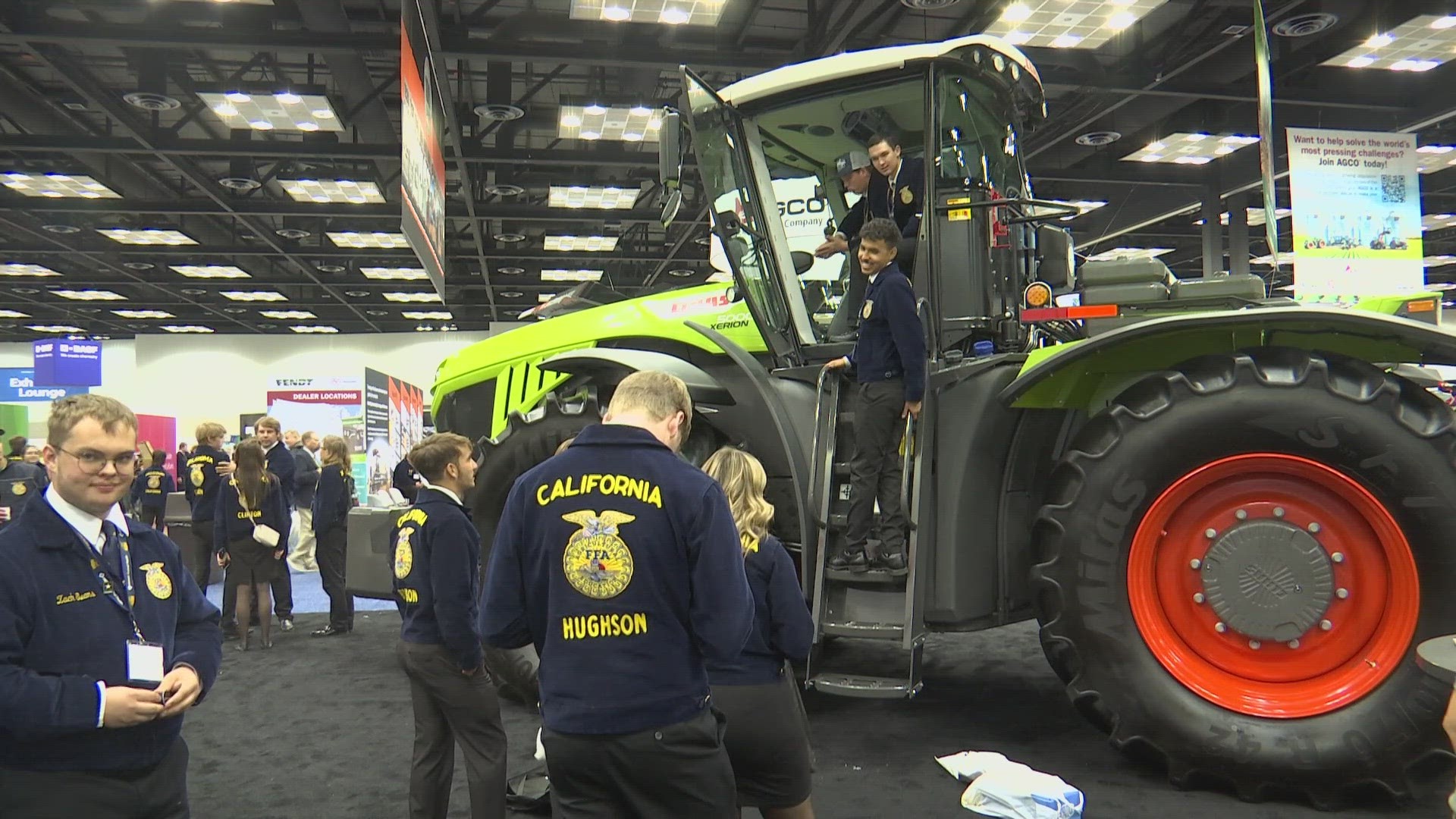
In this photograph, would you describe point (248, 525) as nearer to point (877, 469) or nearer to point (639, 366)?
point (639, 366)

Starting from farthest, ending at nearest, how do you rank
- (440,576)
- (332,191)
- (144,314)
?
(144,314)
(332,191)
(440,576)

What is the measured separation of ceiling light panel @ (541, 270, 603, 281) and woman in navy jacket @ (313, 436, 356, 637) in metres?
14.0

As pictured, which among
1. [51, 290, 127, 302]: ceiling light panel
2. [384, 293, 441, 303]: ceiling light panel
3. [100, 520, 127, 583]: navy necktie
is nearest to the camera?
[100, 520, 127, 583]: navy necktie

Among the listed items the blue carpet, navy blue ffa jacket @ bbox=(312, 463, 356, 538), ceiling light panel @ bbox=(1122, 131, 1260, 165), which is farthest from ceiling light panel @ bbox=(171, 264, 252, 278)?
ceiling light panel @ bbox=(1122, 131, 1260, 165)

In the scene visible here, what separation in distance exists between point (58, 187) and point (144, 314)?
14.0 m

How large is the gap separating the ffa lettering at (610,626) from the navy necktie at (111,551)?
3.53 feet

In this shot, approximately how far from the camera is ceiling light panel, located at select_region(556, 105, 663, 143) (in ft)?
39.8

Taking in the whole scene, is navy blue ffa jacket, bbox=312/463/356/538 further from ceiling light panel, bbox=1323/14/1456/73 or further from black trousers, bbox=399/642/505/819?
ceiling light panel, bbox=1323/14/1456/73

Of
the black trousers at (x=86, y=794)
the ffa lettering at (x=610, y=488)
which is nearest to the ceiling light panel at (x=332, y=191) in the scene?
the black trousers at (x=86, y=794)

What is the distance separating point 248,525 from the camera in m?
7.76

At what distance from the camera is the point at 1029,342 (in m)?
4.89

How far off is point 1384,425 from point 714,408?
2.71 meters

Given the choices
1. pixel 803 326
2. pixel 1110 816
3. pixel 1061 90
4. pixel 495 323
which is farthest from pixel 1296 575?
pixel 495 323

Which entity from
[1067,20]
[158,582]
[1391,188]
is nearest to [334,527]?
[158,582]
